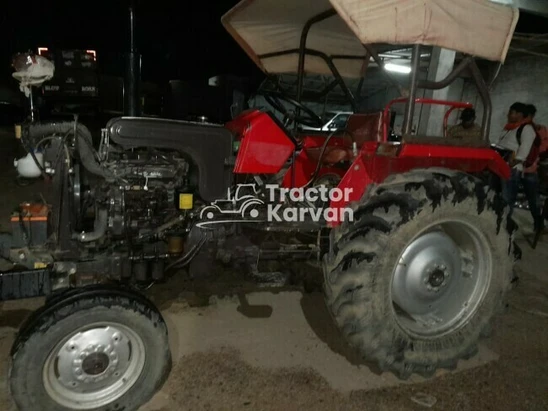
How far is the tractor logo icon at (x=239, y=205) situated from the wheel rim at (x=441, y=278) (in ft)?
3.46

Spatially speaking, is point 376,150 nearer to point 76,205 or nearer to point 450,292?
point 450,292

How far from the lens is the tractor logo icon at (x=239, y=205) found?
277cm

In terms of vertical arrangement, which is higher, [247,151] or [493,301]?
[247,151]

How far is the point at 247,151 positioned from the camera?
108 inches

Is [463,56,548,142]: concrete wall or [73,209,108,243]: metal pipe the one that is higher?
[463,56,548,142]: concrete wall

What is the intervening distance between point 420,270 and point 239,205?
1288mm

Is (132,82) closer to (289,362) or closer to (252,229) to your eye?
(252,229)

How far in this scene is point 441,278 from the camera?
2.74 meters

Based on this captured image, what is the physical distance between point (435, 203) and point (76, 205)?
2.13 meters

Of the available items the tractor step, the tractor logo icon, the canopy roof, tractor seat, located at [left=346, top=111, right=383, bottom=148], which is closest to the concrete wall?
tractor seat, located at [left=346, top=111, right=383, bottom=148]

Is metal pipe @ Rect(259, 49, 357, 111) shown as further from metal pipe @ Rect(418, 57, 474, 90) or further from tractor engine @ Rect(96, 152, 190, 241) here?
tractor engine @ Rect(96, 152, 190, 241)

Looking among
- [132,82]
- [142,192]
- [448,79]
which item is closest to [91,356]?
[142,192]

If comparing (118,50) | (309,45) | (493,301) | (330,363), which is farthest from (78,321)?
(118,50)

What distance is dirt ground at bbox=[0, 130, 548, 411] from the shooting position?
2.40m
